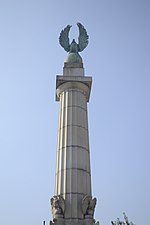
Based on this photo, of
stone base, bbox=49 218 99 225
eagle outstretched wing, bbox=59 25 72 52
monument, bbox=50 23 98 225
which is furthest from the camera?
eagle outstretched wing, bbox=59 25 72 52

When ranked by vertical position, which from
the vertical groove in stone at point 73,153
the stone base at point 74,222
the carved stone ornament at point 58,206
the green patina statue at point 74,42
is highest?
the green patina statue at point 74,42

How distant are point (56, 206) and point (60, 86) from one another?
771 cm

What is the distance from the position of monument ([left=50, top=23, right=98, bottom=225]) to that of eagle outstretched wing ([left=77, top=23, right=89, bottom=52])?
0.12 m

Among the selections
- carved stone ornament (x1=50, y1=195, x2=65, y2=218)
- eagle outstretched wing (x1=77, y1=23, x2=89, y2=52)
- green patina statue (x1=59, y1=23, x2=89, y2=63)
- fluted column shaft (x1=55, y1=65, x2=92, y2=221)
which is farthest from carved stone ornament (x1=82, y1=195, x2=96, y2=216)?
eagle outstretched wing (x1=77, y1=23, x2=89, y2=52)

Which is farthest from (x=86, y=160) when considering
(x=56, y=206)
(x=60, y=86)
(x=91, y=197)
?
(x=60, y=86)

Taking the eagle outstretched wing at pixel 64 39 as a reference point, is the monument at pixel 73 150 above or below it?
below

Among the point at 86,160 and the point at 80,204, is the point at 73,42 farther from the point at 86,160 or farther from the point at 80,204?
the point at 80,204

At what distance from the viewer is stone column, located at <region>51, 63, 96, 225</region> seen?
14688 millimetres

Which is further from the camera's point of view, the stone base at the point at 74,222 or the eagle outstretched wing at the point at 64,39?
the eagle outstretched wing at the point at 64,39

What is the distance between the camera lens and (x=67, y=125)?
1731cm

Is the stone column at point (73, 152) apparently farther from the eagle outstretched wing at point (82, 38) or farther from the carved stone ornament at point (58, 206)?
the eagle outstretched wing at point (82, 38)

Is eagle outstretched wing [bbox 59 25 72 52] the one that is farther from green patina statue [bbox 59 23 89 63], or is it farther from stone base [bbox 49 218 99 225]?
stone base [bbox 49 218 99 225]

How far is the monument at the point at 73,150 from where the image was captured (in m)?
14.7

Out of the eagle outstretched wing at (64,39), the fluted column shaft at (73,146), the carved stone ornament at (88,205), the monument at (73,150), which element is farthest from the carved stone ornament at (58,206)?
the eagle outstretched wing at (64,39)
